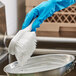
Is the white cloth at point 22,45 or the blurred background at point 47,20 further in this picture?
→ the blurred background at point 47,20

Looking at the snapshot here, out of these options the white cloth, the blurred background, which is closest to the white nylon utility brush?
the white cloth

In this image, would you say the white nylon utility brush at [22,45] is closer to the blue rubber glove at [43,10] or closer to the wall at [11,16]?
the blue rubber glove at [43,10]

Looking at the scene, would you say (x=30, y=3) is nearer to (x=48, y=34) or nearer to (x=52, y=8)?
(x=48, y=34)

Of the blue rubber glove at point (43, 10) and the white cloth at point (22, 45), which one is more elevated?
the blue rubber glove at point (43, 10)

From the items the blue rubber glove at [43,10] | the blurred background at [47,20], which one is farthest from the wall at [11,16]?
the blue rubber glove at [43,10]

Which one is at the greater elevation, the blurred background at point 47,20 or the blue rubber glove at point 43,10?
the blue rubber glove at point 43,10

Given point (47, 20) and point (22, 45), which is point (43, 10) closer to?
point (22, 45)

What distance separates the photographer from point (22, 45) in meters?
0.62

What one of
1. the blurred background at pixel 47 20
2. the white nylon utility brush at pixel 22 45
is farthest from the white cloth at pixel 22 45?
the blurred background at pixel 47 20

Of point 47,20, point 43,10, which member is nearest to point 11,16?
point 47,20

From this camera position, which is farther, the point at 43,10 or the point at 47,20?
the point at 47,20

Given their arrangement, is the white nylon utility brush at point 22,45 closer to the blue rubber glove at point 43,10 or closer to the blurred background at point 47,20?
the blue rubber glove at point 43,10

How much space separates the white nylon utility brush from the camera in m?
0.61

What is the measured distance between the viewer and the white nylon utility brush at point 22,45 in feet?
2.00
